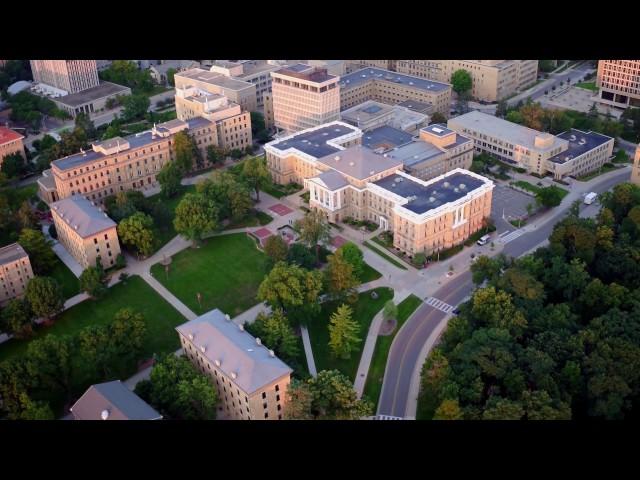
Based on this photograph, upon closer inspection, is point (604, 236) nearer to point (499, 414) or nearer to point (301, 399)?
point (499, 414)

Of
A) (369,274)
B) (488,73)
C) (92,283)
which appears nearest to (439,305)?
(369,274)

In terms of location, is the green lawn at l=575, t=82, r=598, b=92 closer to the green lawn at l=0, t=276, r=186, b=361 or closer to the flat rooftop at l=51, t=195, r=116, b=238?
the green lawn at l=0, t=276, r=186, b=361

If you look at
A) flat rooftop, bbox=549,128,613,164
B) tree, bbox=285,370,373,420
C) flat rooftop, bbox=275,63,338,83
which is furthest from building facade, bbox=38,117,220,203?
flat rooftop, bbox=549,128,613,164

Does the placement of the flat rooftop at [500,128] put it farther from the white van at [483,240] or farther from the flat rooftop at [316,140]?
the white van at [483,240]

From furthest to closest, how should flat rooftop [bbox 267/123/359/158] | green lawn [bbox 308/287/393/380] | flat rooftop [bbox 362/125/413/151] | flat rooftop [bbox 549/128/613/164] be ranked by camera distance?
flat rooftop [bbox 362/125/413/151]
flat rooftop [bbox 549/128/613/164]
flat rooftop [bbox 267/123/359/158]
green lawn [bbox 308/287/393/380]

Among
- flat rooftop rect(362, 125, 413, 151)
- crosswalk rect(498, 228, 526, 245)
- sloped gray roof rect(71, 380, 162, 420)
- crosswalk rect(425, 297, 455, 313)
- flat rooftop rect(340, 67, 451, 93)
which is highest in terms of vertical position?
flat rooftop rect(340, 67, 451, 93)

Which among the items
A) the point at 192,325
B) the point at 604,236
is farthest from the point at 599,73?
the point at 192,325
